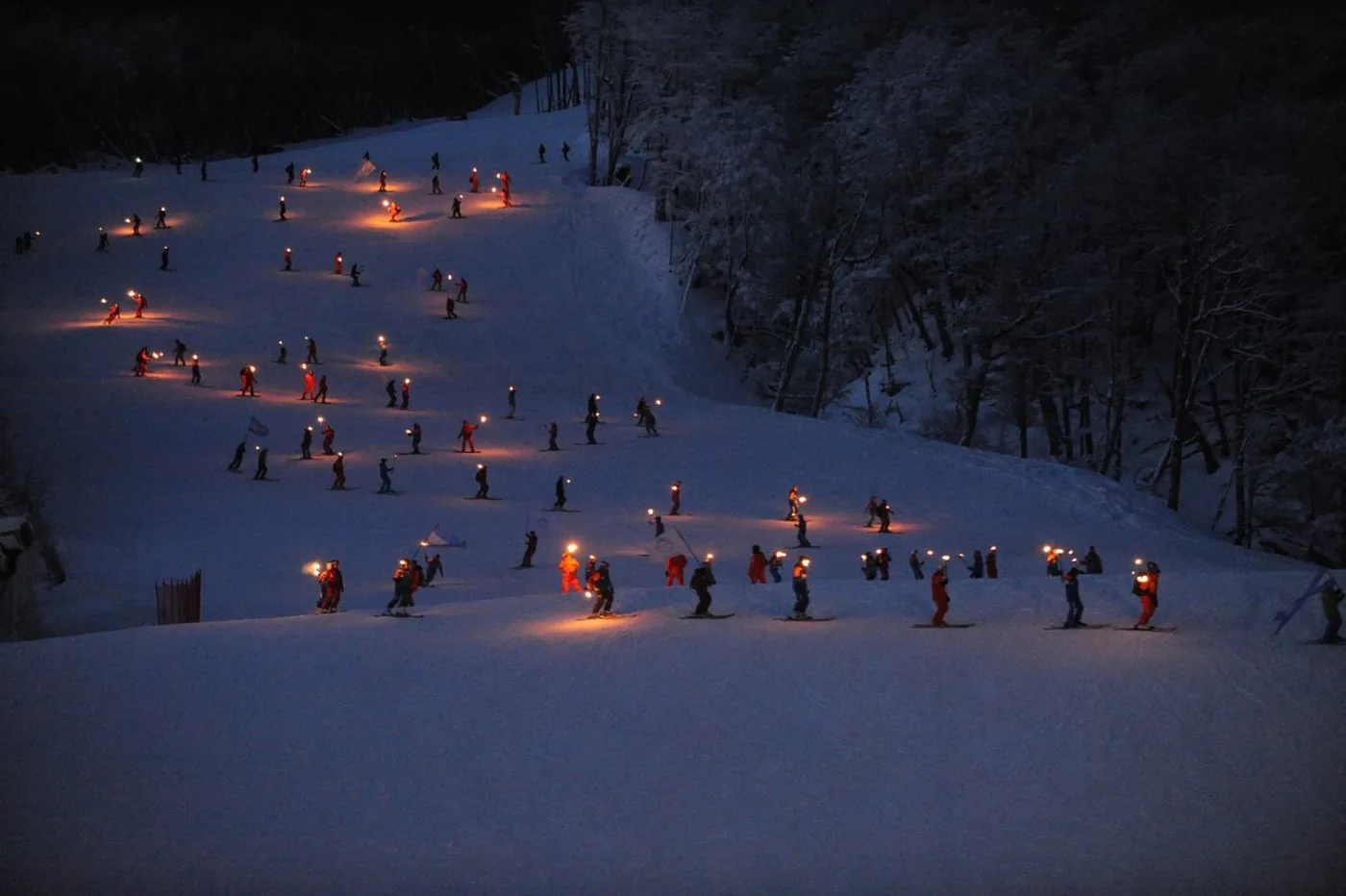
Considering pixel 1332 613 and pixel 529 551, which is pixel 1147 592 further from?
pixel 529 551

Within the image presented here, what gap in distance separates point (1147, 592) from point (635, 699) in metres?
8.34

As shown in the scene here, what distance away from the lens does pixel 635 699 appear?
55.5 ft

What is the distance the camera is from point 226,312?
53562mm

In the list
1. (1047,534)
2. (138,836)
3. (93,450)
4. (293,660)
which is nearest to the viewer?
(138,836)

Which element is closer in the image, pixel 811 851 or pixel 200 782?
pixel 811 851

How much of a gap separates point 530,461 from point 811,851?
27.3 m

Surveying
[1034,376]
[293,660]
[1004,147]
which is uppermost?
[1004,147]

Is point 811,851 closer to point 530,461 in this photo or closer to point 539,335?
point 530,461

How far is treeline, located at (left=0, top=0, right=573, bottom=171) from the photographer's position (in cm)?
8312

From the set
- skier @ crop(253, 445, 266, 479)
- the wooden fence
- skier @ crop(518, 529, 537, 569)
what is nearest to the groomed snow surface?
skier @ crop(518, 529, 537, 569)

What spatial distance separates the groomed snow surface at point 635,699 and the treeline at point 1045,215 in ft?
33.6

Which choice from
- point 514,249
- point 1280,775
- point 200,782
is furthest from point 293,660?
point 514,249

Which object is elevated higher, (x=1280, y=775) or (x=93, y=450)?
(x=93, y=450)

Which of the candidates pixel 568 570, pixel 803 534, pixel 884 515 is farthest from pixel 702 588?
pixel 884 515
